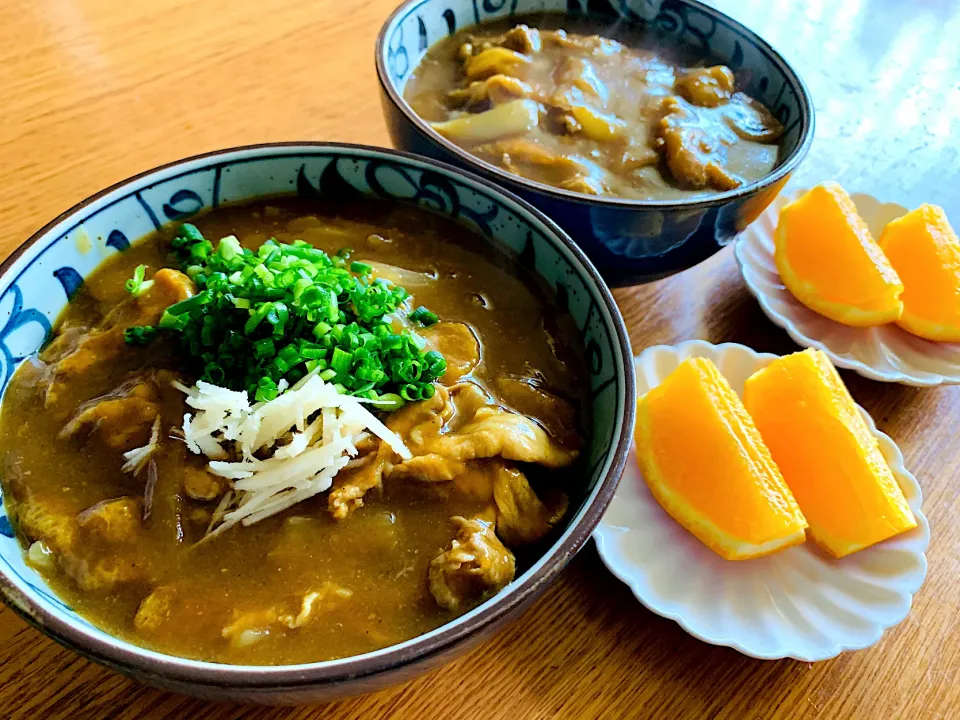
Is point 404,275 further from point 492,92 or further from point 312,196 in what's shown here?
point 492,92

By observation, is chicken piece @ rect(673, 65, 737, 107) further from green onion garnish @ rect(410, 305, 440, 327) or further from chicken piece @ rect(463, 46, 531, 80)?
green onion garnish @ rect(410, 305, 440, 327)

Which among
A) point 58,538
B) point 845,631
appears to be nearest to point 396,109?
point 58,538

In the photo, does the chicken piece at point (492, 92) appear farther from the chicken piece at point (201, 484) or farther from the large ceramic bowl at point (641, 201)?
the chicken piece at point (201, 484)

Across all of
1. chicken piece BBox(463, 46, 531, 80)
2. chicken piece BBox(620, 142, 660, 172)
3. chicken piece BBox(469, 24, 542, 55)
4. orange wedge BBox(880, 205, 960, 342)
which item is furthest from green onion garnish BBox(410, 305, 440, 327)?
orange wedge BBox(880, 205, 960, 342)

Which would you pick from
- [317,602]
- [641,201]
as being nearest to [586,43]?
[641,201]

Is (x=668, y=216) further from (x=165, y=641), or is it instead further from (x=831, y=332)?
(x=165, y=641)
